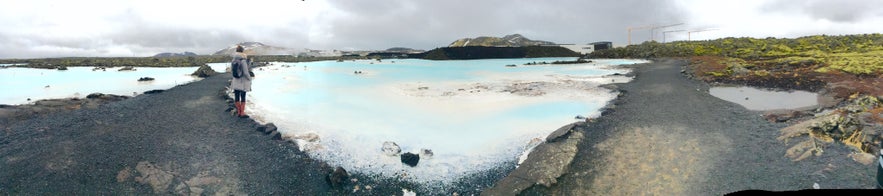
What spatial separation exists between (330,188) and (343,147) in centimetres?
235

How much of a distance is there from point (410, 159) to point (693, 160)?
5.36 m

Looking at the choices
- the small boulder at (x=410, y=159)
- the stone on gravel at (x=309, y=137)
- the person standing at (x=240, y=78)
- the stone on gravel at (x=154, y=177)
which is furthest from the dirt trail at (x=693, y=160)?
the person standing at (x=240, y=78)

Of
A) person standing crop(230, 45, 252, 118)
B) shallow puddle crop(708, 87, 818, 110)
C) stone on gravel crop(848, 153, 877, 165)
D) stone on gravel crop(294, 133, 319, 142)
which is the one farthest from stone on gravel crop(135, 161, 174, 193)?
shallow puddle crop(708, 87, 818, 110)

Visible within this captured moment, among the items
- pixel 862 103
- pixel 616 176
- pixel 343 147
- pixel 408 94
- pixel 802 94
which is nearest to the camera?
pixel 616 176

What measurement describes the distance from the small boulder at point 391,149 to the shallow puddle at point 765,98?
1004 cm

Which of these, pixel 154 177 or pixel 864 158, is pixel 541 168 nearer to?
pixel 864 158

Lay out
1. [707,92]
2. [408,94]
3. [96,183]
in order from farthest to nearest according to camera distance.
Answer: [408,94] < [707,92] < [96,183]

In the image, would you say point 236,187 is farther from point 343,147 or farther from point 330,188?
point 343,147

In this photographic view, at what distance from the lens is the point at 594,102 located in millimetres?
14742

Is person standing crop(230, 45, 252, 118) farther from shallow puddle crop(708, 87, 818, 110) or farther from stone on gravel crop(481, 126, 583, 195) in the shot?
shallow puddle crop(708, 87, 818, 110)

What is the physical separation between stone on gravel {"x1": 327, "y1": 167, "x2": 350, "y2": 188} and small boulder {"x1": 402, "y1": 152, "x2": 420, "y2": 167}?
4.15ft

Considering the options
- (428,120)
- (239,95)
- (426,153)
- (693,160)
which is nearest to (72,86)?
(239,95)

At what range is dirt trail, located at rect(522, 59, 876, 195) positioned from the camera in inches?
268

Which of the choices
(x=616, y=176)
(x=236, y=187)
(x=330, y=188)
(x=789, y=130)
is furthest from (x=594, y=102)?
(x=236, y=187)
